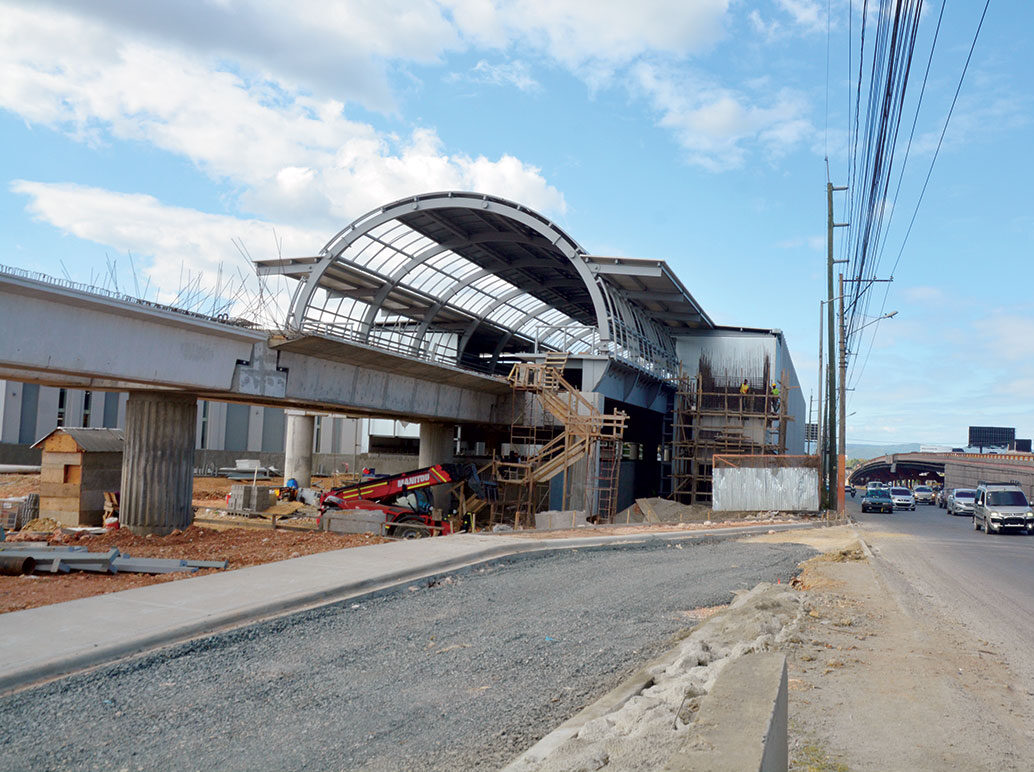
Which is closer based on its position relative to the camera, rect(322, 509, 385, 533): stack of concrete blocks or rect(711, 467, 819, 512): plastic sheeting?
rect(322, 509, 385, 533): stack of concrete blocks

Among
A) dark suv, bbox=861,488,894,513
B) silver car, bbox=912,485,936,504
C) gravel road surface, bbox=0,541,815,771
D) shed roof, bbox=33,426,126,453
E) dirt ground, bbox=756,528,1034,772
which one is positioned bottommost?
silver car, bbox=912,485,936,504

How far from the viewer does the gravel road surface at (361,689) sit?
513cm

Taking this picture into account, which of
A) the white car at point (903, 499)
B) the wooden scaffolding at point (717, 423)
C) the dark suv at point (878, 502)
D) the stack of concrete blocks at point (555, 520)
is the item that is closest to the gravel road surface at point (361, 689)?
the stack of concrete blocks at point (555, 520)

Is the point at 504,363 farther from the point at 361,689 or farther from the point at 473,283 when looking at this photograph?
the point at 361,689

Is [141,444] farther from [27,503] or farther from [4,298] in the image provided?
[4,298]

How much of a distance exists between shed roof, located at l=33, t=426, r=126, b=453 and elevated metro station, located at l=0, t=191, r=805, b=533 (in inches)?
50.2

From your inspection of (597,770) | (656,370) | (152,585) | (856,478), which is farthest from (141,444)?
(856,478)

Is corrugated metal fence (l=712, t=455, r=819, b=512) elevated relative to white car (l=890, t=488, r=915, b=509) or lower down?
elevated

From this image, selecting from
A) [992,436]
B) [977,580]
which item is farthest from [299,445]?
[992,436]

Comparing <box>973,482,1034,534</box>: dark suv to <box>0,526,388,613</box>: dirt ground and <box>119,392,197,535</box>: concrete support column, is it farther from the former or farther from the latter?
<box>119,392,197,535</box>: concrete support column

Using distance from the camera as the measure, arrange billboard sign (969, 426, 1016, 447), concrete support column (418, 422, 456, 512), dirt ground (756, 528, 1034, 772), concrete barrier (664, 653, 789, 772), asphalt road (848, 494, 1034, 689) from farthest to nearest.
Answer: billboard sign (969, 426, 1016, 447), concrete support column (418, 422, 456, 512), asphalt road (848, 494, 1034, 689), dirt ground (756, 528, 1034, 772), concrete barrier (664, 653, 789, 772)

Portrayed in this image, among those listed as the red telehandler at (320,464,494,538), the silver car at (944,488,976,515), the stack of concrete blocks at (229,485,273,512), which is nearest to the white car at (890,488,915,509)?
the silver car at (944,488,976,515)

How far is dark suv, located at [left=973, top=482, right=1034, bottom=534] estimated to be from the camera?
94.5 ft

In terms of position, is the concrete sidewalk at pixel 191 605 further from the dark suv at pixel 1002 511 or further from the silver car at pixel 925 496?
the silver car at pixel 925 496
